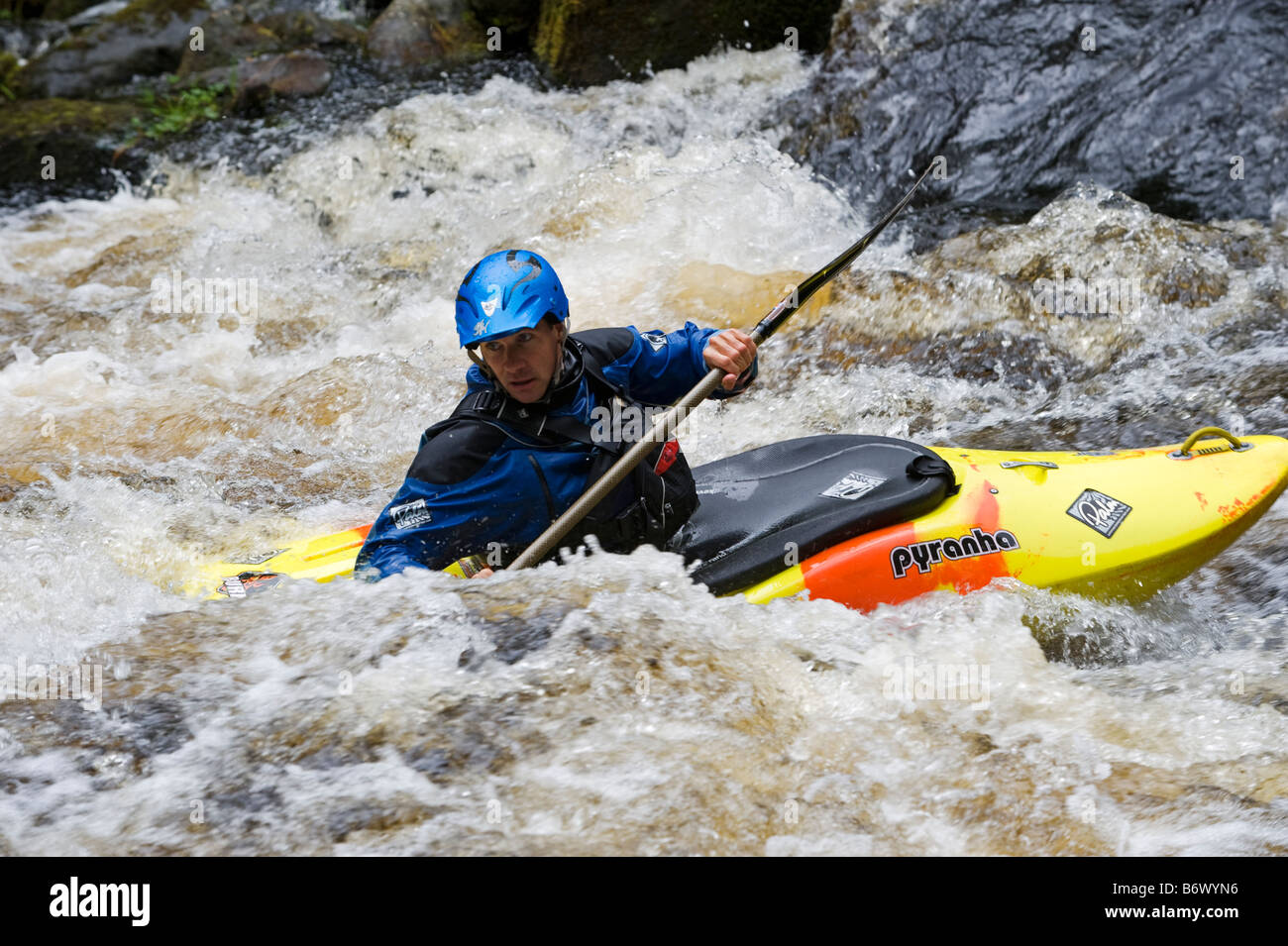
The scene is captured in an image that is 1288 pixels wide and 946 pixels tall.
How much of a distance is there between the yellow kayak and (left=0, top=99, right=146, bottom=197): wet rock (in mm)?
5951

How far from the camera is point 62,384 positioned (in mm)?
5355

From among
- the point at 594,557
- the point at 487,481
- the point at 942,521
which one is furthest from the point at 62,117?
the point at 942,521

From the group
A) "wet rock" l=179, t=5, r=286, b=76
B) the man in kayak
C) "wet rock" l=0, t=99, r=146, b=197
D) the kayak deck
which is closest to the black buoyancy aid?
the man in kayak

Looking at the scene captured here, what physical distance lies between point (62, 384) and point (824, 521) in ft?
13.2

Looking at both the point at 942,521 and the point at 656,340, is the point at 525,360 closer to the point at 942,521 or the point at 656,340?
the point at 656,340

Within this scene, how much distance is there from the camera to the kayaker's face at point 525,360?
2658mm

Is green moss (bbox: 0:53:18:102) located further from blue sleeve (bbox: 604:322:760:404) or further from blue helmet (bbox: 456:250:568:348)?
blue helmet (bbox: 456:250:568:348)

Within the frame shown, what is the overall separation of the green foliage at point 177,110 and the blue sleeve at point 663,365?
675 cm

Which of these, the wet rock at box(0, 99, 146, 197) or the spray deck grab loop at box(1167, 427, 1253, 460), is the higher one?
the spray deck grab loop at box(1167, 427, 1253, 460)

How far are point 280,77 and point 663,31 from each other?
308 centimetres

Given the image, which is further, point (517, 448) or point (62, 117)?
point (62, 117)

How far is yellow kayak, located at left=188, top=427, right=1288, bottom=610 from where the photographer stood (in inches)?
121

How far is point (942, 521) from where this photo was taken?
3.14m
